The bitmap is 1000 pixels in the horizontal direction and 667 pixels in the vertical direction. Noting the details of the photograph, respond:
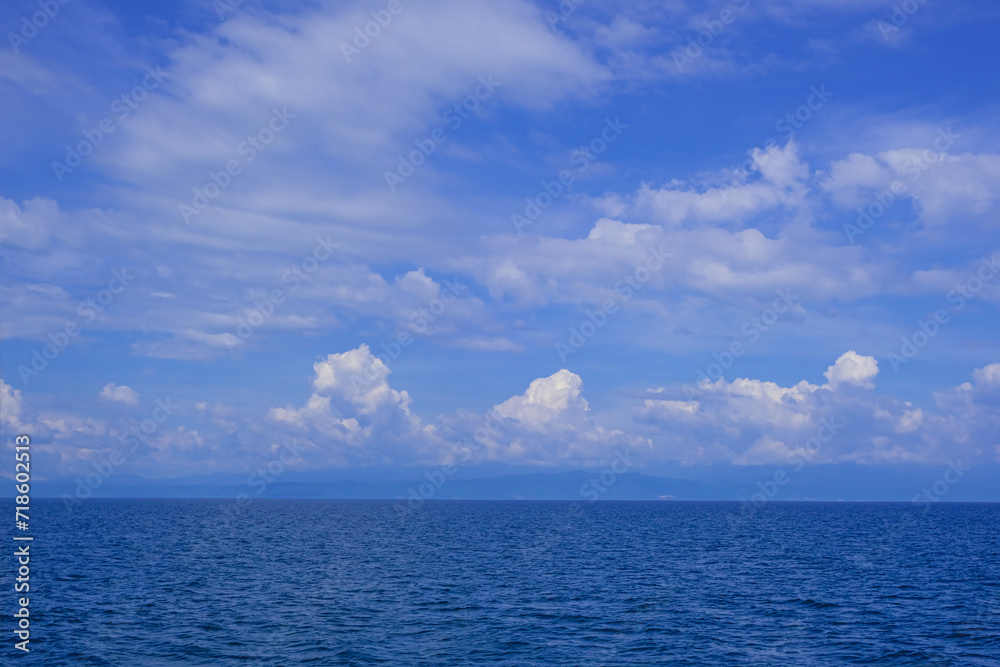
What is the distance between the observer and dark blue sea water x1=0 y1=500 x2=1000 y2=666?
38.8m

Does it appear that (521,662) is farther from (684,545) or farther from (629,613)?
(684,545)

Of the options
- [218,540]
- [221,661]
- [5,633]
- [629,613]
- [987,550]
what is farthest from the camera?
[218,540]

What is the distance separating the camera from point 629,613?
161 ft

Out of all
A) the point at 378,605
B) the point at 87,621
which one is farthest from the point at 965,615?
the point at 87,621

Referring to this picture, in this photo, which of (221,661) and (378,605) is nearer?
(221,661)

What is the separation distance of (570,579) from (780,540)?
212 ft

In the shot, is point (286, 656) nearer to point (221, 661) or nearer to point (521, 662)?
point (221, 661)

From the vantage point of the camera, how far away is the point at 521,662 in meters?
37.1

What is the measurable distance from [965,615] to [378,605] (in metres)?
43.0

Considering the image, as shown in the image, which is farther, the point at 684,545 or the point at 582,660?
the point at 684,545

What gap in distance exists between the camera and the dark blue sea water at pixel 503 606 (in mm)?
38781

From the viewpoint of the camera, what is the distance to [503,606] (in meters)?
51.3

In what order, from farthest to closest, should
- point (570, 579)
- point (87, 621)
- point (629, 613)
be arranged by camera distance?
point (570, 579) → point (629, 613) → point (87, 621)

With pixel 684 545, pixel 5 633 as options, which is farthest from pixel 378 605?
pixel 684 545
